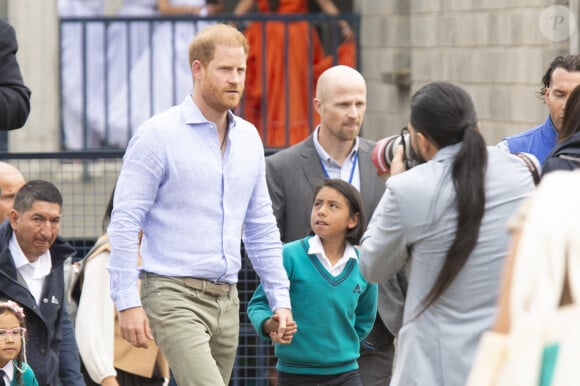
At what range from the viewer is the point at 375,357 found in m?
6.97

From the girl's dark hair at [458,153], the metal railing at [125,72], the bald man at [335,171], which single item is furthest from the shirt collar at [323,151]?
the metal railing at [125,72]

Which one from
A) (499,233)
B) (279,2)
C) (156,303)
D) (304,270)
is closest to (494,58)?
(279,2)

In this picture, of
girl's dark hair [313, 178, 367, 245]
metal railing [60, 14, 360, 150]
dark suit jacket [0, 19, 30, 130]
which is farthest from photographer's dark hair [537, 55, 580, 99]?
metal railing [60, 14, 360, 150]

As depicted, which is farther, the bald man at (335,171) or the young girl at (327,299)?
the bald man at (335,171)

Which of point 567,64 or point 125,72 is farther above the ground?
point 125,72

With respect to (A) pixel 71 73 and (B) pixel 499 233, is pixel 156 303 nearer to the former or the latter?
(B) pixel 499 233

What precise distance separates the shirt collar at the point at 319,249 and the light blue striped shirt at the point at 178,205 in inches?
15.7

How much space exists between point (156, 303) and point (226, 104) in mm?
862

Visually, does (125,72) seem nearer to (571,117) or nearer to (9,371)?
(9,371)

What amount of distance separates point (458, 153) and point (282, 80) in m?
8.30

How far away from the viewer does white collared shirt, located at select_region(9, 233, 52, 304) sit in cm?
659

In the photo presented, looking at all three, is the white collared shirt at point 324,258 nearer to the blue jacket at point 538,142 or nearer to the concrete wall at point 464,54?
the blue jacket at point 538,142

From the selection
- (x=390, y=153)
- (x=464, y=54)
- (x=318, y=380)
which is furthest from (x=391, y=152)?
(x=464, y=54)

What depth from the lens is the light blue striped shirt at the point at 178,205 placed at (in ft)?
19.3
